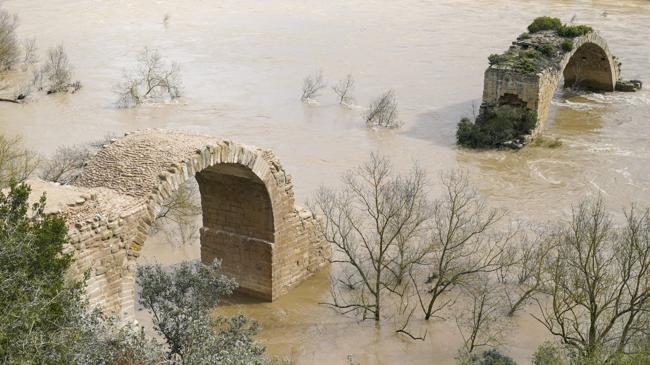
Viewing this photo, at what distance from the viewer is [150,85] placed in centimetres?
3086

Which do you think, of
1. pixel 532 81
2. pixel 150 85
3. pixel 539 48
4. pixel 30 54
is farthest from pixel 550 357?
pixel 30 54

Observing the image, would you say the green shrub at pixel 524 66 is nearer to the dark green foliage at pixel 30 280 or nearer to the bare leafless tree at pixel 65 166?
the bare leafless tree at pixel 65 166

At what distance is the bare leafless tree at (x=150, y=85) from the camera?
29891 mm

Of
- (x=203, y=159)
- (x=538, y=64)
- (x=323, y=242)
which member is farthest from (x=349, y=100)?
(x=203, y=159)

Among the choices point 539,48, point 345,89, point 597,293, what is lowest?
point 597,293

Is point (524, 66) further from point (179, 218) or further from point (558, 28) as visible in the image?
point (179, 218)

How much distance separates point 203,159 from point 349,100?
1680 cm

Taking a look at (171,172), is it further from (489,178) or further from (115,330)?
(489,178)

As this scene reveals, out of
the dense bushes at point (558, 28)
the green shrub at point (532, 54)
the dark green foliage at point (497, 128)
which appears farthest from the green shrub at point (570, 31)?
the dark green foliage at point (497, 128)

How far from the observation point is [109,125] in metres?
27.5

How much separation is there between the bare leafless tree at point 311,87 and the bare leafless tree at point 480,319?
14.8 m

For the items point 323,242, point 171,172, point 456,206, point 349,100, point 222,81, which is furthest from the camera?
point 222,81

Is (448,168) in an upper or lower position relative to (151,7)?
lower

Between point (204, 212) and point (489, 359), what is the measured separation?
6423 mm
